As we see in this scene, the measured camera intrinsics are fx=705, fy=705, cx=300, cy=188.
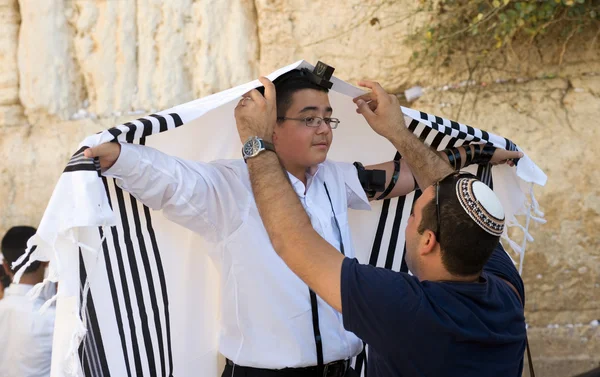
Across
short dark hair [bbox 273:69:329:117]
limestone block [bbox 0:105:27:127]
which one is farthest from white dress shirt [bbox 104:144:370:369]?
limestone block [bbox 0:105:27:127]

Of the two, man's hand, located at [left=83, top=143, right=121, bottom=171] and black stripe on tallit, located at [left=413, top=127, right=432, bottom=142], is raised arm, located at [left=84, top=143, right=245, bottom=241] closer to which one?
→ man's hand, located at [left=83, top=143, right=121, bottom=171]

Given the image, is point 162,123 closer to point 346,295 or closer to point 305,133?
point 305,133

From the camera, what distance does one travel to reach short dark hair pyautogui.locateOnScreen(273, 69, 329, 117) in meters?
2.95

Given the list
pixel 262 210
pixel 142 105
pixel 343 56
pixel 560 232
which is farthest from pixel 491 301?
pixel 142 105

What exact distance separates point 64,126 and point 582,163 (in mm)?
4159

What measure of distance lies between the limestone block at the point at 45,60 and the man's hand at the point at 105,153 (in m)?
3.91

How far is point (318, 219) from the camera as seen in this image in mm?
2902

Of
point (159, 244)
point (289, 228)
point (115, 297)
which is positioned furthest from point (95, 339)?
point (289, 228)

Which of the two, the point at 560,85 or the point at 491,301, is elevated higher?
the point at 560,85

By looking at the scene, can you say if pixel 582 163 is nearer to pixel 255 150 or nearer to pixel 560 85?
pixel 560 85

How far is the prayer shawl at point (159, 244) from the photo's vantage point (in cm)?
228

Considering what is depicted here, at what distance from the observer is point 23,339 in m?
3.87

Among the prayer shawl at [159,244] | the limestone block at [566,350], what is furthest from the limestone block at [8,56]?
the limestone block at [566,350]

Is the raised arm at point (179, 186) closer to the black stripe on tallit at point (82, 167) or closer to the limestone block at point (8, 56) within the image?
the black stripe on tallit at point (82, 167)
